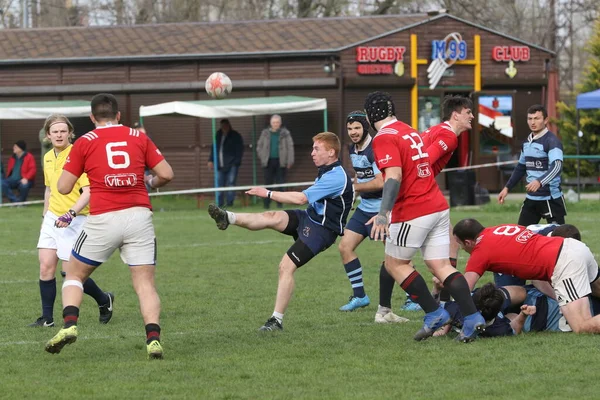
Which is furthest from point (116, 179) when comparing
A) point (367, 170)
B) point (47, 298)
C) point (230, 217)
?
point (367, 170)

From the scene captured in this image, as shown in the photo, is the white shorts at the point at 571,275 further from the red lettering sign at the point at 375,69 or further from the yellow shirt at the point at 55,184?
the red lettering sign at the point at 375,69

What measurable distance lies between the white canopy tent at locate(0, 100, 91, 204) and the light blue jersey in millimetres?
16964

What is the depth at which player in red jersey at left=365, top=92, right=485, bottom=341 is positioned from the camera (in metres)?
8.42

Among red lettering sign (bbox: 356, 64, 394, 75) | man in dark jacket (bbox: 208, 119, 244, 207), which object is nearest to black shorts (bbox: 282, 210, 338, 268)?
man in dark jacket (bbox: 208, 119, 244, 207)

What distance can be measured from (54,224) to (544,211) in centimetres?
548

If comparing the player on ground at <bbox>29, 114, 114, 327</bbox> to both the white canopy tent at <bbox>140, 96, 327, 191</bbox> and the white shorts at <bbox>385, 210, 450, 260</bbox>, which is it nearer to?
the white shorts at <bbox>385, 210, 450, 260</bbox>

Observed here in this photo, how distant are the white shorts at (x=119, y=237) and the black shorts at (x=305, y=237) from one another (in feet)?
5.57

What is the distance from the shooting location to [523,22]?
158ft

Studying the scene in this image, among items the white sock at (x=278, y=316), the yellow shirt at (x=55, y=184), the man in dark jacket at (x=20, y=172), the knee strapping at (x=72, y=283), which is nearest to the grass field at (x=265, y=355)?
the white sock at (x=278, y=316)

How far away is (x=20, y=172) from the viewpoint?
91.6ft

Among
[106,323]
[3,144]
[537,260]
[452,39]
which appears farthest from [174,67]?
[537,260]

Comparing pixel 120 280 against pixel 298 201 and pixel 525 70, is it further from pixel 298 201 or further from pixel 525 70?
pixel 525 70

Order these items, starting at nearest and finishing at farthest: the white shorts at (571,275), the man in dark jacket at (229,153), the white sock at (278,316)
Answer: the white shorts at (571,275) → the white sock at (278,316) → the man in dark jacket at (229,153)

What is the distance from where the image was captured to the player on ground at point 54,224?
992 centimetres
